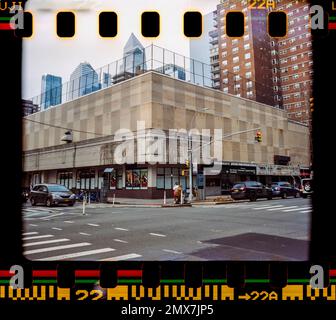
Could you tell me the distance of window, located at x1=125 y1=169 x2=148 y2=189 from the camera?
32.0 meters

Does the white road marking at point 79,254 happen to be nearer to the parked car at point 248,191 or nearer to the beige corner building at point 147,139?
the parked car at point 248,191

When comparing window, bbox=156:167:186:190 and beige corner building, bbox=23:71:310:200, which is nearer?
beige corner building, bbox=23:71:310:200

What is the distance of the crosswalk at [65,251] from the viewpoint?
5625mm

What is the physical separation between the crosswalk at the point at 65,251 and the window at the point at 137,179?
79.0 ft

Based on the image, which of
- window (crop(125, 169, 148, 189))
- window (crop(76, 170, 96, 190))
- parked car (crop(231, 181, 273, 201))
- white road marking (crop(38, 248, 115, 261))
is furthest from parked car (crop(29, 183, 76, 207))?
white road marking (crop(38, 248, 115, 261))

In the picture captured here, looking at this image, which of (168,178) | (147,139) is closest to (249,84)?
(168,178)

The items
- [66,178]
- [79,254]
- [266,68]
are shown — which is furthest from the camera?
[266,68]

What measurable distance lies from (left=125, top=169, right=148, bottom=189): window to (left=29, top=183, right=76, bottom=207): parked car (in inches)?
448

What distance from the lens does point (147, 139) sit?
30.6 m

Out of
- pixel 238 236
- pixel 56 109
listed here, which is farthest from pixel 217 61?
pixel 238 236

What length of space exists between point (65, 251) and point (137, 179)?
87.1 ft

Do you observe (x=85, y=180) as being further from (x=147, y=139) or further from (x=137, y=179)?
(x=147, y=139)

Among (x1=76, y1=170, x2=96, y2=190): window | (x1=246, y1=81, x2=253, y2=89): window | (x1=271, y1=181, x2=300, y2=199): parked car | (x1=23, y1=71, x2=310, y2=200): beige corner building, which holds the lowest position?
(x1=271, y1=181, x2=300, y2=199): parked car

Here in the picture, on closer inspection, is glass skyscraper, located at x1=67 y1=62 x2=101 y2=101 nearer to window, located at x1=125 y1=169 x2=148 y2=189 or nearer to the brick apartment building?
window, located at x1=125 y1=169 x2=148 y2=189
